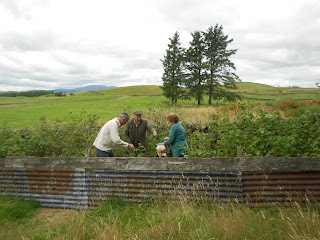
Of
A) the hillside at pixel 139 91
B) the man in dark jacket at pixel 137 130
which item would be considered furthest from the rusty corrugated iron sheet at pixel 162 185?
the hillside at pixel 139 91

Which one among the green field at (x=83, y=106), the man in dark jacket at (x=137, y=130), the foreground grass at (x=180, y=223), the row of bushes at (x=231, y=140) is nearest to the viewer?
the foreground grass at (x=180, y=223)

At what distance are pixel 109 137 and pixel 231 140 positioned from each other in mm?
2920

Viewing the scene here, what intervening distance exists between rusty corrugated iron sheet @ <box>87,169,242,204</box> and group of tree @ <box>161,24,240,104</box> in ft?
83.9

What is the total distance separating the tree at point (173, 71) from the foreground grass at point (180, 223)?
25.5 metres

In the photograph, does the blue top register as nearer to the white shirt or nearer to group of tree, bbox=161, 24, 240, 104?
the white shirt

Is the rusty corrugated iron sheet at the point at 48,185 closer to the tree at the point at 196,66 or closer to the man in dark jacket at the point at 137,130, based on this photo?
the man in dark jacket at the point at 137,130

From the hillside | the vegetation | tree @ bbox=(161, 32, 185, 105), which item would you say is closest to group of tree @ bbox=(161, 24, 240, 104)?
tree @ bbox=(161, 32, 185, 105)

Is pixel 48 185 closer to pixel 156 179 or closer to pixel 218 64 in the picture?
pixel 156 179

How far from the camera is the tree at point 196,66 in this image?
2941cm

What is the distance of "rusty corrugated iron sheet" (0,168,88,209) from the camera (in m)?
4.10

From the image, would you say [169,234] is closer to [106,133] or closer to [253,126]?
[106,133]

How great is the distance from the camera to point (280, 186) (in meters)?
3.50

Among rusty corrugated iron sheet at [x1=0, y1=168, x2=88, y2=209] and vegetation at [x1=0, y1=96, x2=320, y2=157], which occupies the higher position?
vegetation at [x1=0, y1=96, x2=320, y2=157]

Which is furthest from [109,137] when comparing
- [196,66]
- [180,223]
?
[196,66]
